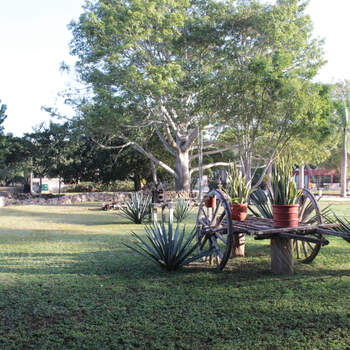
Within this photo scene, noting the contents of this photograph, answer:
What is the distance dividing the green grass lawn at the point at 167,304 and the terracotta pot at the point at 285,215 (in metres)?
0.74

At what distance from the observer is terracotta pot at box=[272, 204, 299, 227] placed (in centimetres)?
459

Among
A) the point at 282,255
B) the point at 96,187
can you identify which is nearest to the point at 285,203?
the point at 282,255

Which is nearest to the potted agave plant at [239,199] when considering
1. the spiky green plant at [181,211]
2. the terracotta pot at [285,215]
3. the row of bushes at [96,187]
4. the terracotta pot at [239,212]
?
the terracotta pot at [239,212]

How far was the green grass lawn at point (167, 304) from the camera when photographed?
3062 millimetres

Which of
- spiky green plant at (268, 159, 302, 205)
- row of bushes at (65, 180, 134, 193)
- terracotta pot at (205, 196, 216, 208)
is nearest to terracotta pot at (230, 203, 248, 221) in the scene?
terracotta pot at (205, 196, 216, 208)

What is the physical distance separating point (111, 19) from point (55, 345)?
17.6m

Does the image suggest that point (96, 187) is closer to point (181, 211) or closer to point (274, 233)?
point (181, 211)

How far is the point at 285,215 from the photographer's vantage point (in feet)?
15.1

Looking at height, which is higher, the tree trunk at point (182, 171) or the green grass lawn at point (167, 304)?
the tree trunk at point (182, 171)

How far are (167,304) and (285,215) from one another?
183cm

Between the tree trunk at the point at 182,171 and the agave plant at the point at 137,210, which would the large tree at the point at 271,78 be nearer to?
the tree trunk at the point at 182,171

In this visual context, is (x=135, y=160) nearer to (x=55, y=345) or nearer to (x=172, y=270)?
(x=172, y=270)

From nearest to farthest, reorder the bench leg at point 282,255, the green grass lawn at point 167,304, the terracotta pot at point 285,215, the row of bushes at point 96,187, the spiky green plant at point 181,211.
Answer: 1. the green grass lawn at point 167,304
2. the terracotta pot at point 285,215
3. the bench leg at point 282,255
4. the spiky green plant at point 181,211
5. the row of bushes at point 96,187

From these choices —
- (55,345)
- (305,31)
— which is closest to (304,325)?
(55,345)
